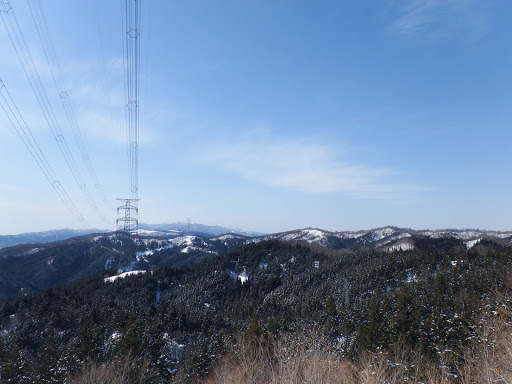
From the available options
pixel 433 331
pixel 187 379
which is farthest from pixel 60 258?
pixel 433 331

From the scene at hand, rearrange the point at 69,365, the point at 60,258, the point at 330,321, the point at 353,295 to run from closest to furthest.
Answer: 1. the point at 69,365
2. the point at 330,321
3. the point at 353,295
4. the point at 60,258

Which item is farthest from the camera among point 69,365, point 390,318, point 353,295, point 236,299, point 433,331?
point 236,299

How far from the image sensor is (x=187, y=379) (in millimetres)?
31484

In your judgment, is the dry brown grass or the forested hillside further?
the forested hillside

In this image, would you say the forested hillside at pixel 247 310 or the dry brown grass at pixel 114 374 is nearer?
the dry brown grass at pixel 114 374

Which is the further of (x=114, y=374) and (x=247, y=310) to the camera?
(x=247, y=310)

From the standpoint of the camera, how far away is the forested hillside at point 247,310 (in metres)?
34.2

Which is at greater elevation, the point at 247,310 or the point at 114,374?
the point at 114,374

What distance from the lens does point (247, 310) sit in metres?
75.8

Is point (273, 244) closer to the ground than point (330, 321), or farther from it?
farther from it

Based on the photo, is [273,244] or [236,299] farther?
[273,244]

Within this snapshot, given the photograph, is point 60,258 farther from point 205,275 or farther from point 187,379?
point 187,379

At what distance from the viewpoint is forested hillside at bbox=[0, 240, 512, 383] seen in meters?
34.2

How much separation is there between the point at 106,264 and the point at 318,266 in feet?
407
